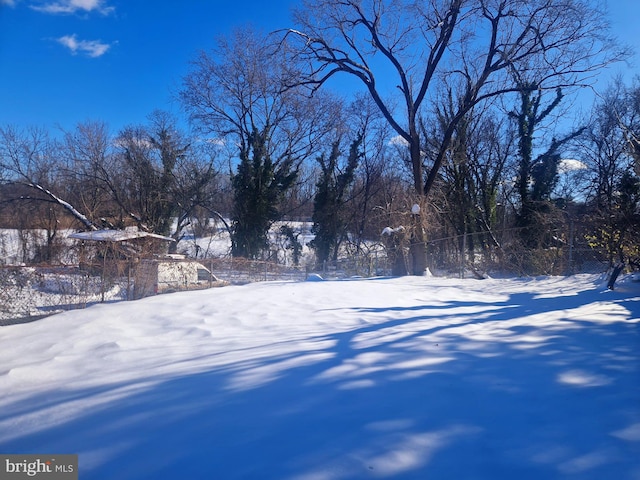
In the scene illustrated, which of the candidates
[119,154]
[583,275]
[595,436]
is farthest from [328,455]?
[119,154]

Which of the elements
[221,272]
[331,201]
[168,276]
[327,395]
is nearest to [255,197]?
[331,201]

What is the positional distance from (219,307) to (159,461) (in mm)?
5024

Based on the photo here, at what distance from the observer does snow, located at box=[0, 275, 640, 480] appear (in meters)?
2.61

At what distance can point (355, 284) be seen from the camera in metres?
11.3

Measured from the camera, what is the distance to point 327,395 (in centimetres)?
355

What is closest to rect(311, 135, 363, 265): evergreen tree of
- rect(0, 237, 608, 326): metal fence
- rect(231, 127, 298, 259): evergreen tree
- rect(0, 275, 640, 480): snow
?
rect(231, 127, 298, 259): evergreen tree

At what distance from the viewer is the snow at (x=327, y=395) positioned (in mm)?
2611

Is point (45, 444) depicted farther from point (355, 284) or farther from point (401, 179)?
point (401, 179)
